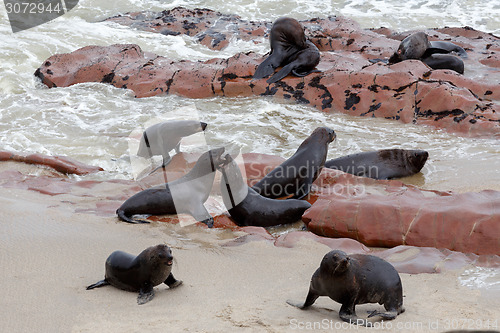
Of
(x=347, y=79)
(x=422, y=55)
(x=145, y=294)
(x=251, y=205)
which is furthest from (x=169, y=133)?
(x=422, y=55)

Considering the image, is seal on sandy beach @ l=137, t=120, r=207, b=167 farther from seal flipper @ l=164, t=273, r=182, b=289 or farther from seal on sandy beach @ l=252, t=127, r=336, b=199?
seal flipper @ l=164, t=273, r=182, b=289

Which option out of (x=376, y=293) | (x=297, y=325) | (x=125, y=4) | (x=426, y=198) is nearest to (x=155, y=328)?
(x=297, y=325)

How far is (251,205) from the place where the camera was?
549 centimetres

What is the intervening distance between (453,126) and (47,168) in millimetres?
5941

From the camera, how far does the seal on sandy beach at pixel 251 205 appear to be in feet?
17.9

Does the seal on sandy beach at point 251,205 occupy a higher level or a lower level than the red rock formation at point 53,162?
higher

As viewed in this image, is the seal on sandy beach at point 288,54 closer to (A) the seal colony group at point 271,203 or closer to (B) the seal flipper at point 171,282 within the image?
(A) the seal colony group at point 271,203

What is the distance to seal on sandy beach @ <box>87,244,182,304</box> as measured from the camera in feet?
11.0

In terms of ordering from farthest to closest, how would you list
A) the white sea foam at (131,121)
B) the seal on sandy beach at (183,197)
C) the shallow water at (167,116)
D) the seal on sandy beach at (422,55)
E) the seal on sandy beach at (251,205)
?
the seal on sandy beach at (422,55)
the white sea foam at (131,121)
the shallow water at (167,116)
the seal on sandy beach at (251,205)
the seal on sandy beach at (183,197)

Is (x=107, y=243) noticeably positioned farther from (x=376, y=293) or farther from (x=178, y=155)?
(x=178, y=155)

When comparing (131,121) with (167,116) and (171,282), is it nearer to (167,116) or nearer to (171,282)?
(167,116)

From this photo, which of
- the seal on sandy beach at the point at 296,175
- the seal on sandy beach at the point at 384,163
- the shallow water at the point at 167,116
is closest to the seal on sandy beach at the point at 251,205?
the seal on sandy beach at the point at 296,175

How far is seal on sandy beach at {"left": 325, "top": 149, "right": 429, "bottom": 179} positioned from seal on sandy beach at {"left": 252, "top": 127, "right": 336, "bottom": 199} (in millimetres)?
532

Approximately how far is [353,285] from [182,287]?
1121 millimetres
